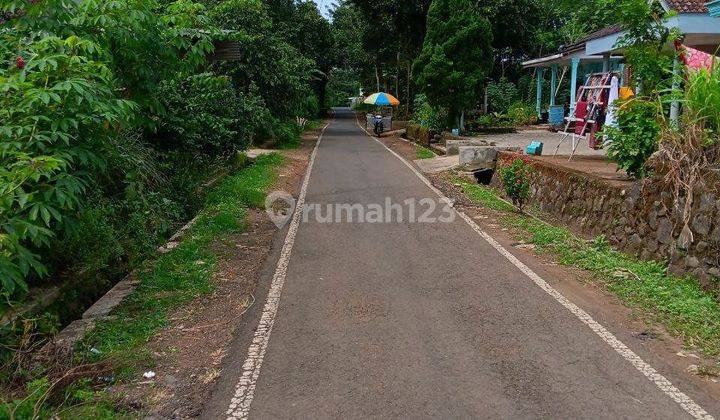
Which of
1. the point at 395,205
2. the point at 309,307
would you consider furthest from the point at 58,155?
the point at 395,205

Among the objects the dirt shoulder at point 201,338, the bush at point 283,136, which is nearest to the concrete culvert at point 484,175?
the dirt shoulder at point 201,338

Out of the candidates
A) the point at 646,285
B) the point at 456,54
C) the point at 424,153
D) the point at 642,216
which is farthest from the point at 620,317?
the point at 456,54

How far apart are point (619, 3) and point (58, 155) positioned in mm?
9209

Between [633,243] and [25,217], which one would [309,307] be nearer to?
[25,217]

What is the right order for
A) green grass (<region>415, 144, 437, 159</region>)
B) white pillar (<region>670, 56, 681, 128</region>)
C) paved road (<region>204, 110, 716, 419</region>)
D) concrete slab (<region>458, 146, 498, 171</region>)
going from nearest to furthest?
paved road (<region>204, 110, 716, 419</region>)
white pillar (<region>670, 56, 681, 128</region>)
concrete slab (<region>458, 146, 498, 171</region>)
green grass (<region>415, 144, 437, 159</region>)

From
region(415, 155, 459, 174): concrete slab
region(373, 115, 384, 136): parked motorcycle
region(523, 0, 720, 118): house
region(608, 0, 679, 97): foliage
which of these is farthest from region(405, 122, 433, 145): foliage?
region(608, 0, 679, 97): foliage

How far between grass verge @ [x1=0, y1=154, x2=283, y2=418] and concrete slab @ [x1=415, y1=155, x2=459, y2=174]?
317 inches

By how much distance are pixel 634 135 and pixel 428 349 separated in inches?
219

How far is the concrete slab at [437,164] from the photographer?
18.1 m

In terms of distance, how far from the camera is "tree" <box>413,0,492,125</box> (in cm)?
2409

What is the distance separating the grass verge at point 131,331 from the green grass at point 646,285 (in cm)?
466

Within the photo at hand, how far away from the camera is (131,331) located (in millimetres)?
5691

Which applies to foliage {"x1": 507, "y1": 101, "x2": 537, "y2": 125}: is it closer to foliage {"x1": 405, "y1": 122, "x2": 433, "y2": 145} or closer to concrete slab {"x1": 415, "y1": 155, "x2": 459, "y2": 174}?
foliage {"x1": 405, "y1": 122, "x2": 433, "y2": 145}

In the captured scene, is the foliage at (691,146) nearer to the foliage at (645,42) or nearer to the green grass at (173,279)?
the foliage at (645,42)
